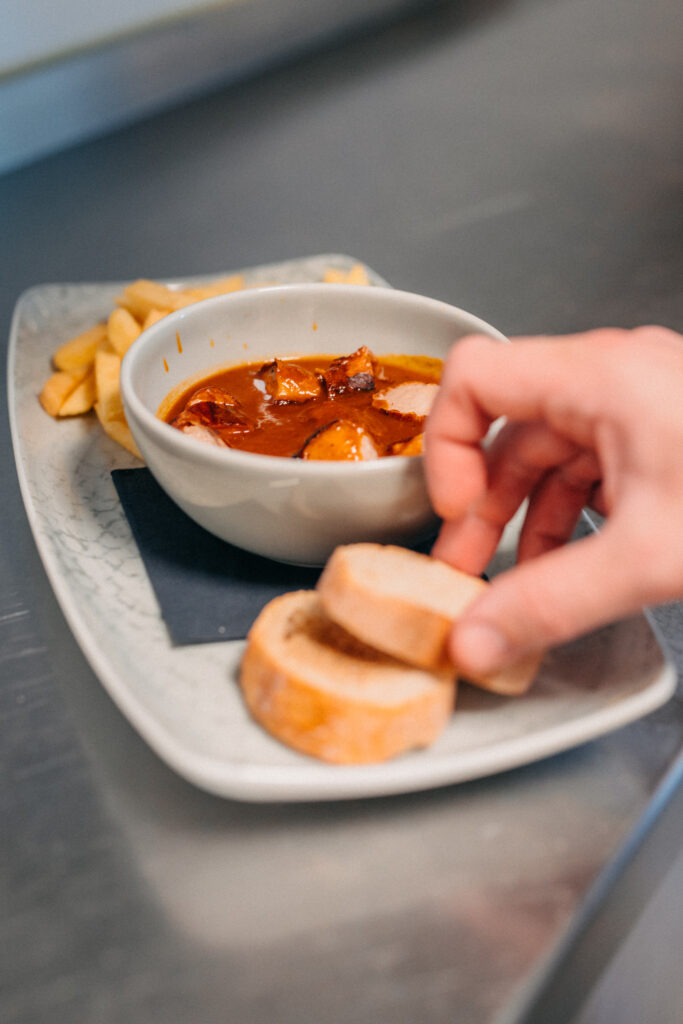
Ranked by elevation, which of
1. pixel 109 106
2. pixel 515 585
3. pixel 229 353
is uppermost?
pixel 515 585

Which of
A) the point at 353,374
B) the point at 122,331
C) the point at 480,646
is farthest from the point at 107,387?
the point at 480,646

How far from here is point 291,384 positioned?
1.99 meters

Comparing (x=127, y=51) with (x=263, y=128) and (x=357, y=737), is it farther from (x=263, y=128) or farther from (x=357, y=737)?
(x=357, y=737)

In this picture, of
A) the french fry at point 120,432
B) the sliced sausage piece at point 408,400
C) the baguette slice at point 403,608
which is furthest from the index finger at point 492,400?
the french fry at point 120,432

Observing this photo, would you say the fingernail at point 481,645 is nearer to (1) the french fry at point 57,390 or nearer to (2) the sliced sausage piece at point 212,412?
(2) the sliced sausage piece at point 212,412

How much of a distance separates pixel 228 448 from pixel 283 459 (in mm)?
241

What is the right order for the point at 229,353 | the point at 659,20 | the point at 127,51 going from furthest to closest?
1. the point at 659,20
2. the point at 127,51
3. the point at 229,353

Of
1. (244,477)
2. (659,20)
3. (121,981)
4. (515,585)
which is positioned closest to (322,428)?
(244,477)

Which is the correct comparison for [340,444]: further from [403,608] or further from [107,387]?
[107,387]

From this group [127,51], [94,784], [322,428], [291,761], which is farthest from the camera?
[127,51]

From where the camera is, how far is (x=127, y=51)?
437 cm

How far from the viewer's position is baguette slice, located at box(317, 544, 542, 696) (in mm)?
1265

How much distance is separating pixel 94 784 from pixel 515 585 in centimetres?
71

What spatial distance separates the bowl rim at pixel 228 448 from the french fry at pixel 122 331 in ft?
1.05
